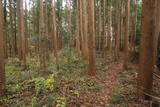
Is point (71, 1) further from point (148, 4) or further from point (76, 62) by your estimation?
point (148, 4)

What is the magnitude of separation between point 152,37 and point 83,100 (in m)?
3.21

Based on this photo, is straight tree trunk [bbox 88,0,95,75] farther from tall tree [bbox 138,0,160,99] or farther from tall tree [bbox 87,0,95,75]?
tall tree [bbox 138,0,160,99]

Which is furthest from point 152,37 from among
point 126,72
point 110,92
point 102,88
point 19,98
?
point 126,72

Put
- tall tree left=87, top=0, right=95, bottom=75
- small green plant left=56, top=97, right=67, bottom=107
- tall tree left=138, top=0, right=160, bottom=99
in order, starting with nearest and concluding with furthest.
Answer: tall tree left=138, top=0, right=160, bottom=99 → small green plant left=56, top=97, right=67, bottom=107 → tall tree left=87, top=0, right=95, bottom=75

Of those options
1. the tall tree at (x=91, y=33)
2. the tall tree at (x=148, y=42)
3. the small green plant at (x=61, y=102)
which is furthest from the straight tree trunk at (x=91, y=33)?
the tall tree at (x=148, y=42)

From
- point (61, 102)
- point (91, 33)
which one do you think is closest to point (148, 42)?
point (61, 102)

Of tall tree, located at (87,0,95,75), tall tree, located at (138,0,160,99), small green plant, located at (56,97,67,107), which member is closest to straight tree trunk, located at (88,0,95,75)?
tall tree, located at (87,0,95,75)

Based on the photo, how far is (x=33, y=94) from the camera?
6.94 m

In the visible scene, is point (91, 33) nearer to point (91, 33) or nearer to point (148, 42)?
point (91, 33)

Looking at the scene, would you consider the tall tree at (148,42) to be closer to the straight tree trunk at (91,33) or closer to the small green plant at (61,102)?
the small green plant at (61,102)

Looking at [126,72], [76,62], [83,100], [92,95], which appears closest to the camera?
[83,100]

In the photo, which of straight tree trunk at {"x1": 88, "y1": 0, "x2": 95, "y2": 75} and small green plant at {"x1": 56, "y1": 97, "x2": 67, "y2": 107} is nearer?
small green plant at {"x1": 56, "y1": 97, "x2": 67, "y2": 107}

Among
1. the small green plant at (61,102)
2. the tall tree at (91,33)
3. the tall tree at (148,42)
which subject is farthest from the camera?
the tall tree at (91,33)

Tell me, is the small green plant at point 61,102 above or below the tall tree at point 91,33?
below
